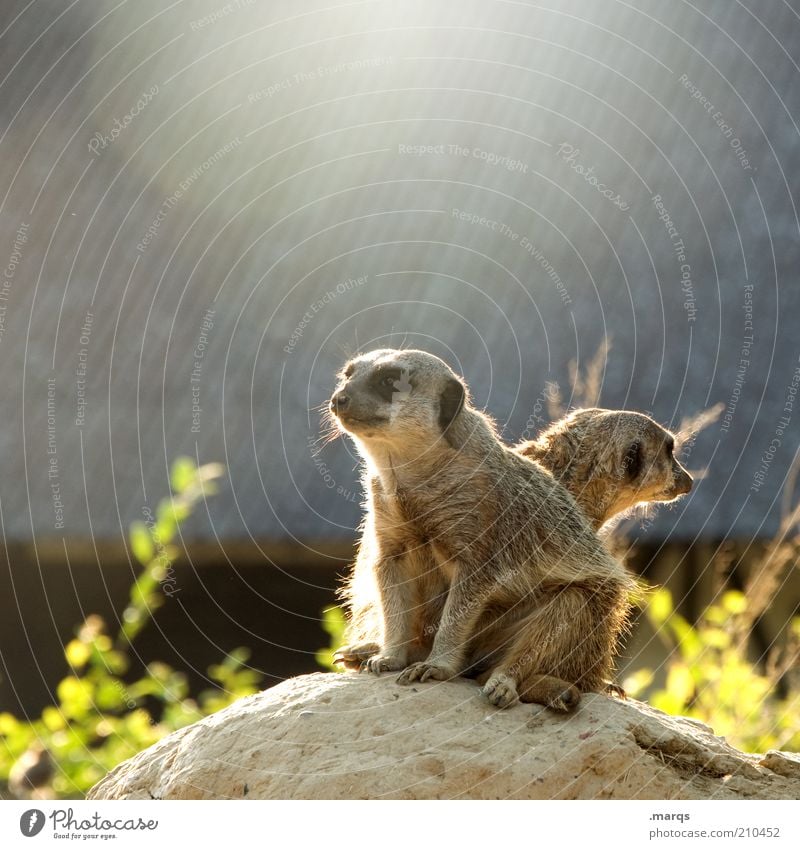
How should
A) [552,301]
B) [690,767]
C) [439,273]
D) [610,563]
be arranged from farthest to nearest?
[552,301], [439,273], [610,563], [690,767]

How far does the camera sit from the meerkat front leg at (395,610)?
349 cm

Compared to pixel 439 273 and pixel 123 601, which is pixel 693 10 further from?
pixel 123 601

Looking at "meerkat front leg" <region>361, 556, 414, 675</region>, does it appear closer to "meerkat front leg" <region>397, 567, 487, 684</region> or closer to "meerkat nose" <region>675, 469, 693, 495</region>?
"meerkat front leg" <region>397, 567, 487, 684</region>

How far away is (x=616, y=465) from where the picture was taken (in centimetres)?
442

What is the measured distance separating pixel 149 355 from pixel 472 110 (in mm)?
2496

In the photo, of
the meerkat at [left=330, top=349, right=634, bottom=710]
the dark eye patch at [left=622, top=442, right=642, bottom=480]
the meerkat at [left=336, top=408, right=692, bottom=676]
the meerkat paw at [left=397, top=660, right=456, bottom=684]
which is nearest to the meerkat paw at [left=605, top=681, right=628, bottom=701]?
the meerkat at [left=330, top=349, right=634, bottom=710]

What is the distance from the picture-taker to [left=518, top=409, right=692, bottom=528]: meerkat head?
4.42 m

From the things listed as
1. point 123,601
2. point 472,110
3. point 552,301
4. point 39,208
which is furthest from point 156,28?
point 123,601

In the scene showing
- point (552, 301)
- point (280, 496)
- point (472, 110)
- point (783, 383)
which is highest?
point (472, 110)

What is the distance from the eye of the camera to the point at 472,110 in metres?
5.50

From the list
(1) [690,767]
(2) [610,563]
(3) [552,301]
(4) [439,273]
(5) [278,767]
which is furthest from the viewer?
(3) [552,301]

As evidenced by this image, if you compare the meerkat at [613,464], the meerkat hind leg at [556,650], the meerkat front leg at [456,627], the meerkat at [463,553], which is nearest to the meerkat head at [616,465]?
the meerkat at [613,464]

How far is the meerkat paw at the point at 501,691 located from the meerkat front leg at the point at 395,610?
343 mm

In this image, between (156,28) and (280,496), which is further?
(280,496)
